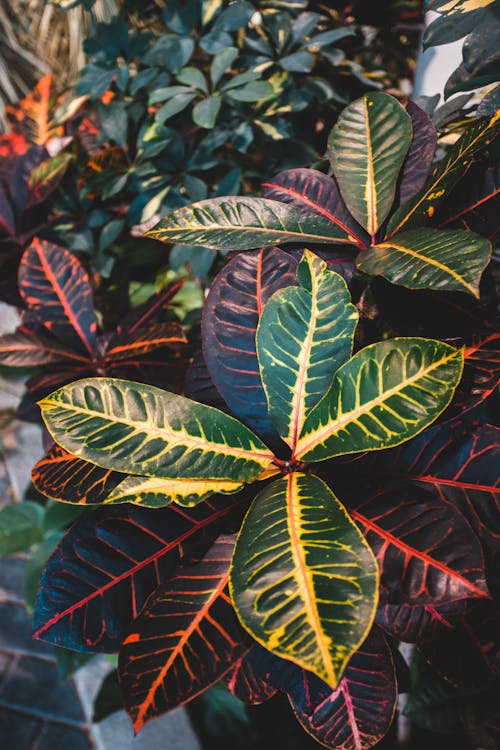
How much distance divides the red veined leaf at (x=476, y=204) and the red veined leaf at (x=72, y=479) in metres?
0.48

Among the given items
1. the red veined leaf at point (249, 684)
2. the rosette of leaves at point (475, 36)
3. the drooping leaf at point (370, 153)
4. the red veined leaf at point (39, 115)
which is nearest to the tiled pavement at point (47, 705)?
the red veined leaf at point (39, 115)

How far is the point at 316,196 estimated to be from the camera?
28.0 inches

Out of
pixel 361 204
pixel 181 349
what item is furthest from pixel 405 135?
pixel 181 349

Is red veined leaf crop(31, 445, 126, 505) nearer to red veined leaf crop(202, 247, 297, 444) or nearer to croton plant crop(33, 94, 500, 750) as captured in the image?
croton plant crop(33, 94, 500, 750)

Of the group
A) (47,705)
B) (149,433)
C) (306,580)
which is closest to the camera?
(306,580)

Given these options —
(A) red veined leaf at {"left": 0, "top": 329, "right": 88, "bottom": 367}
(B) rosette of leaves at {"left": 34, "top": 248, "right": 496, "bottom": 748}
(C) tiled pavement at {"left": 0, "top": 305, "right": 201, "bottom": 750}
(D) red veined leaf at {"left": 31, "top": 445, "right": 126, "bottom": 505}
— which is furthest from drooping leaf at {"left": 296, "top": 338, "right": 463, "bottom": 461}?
(C) tiled pavement at {"left": 0, "top": 305, "right": 201, "bottom": 750}

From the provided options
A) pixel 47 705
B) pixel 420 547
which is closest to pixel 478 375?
pixel 420 547

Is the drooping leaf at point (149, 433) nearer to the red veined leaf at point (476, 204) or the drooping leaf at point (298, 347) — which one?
the drooping leaf at point (298, 347)

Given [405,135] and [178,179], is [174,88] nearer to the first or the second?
[178,179]

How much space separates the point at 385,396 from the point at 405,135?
0.34 metres

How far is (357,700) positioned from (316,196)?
1.95 feet

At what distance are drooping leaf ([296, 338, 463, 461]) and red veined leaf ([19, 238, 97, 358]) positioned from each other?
0.50 m

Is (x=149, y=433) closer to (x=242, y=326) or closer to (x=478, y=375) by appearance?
(x=242, y=326)

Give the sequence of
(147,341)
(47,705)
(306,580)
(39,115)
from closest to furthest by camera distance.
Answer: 1. (306,580)
2. (147,341)
3. (39,115)
4. (47,705)
